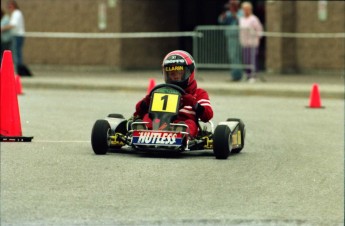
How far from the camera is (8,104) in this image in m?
12.4

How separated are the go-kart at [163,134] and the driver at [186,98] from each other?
0.39 feet

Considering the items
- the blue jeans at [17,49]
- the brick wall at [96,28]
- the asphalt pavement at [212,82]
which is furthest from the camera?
the brick wall at [96,28]

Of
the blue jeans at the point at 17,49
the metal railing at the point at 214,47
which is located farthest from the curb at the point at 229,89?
the metal railing at the point at 214,47

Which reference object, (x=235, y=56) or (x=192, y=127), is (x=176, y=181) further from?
(x=235, y=56)

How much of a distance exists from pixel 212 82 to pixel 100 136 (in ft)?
46.8

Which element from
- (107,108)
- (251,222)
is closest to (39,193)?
(251,222)

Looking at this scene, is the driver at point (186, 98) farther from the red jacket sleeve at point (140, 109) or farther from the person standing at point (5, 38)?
the person standing at point (5, 38)

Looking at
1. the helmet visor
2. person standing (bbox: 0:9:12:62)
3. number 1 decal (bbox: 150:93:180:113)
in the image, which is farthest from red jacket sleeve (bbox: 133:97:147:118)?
person standing (bbox: 0:9:12:62)

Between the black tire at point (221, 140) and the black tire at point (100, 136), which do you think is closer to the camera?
the black tire at point (221, 140)

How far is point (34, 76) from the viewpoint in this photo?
97.7ft

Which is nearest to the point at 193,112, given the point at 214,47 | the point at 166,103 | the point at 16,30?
the point at 166,103

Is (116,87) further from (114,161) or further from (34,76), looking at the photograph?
(114,161)

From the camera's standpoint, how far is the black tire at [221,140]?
507 inches

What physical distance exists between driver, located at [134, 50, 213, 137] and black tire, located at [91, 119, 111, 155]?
0.47m
